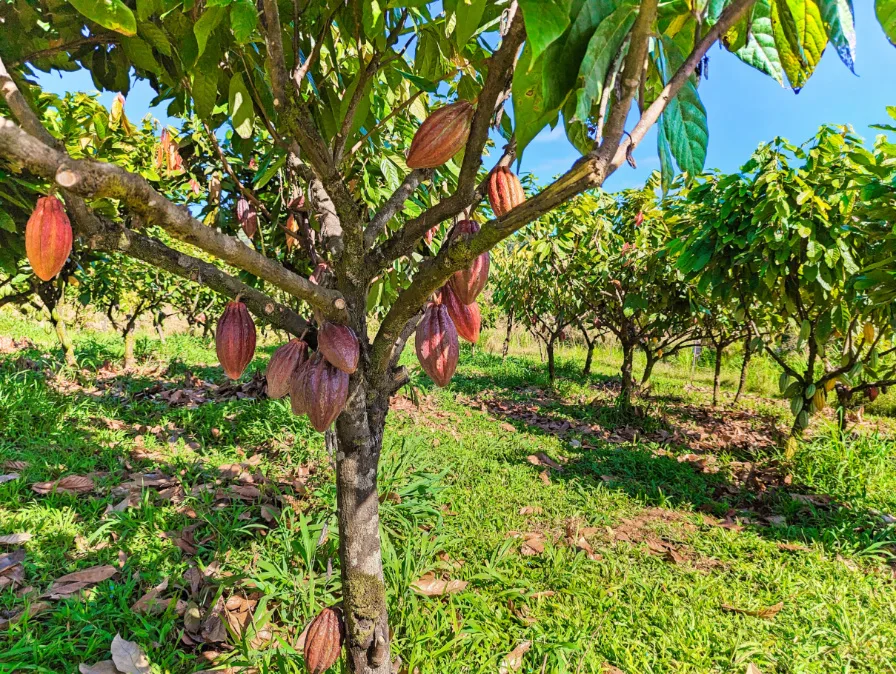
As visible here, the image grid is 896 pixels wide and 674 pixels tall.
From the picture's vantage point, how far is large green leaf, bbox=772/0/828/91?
0.46 metres

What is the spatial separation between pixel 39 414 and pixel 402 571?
2.99 meters

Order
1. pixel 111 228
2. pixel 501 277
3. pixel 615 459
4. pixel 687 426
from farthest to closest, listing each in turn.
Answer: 1. pixel 501 277
2. pixel 687 426
3. pixel 615 459
4. pixel 111 228

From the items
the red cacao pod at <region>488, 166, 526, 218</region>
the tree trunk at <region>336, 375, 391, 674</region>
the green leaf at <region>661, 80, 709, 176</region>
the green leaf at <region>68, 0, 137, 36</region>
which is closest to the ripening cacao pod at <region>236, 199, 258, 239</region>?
the tree trunk at <region>336, 375, 391, 674</region>

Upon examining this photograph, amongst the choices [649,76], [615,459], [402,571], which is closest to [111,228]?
[649,76]

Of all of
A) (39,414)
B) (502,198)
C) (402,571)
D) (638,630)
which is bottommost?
(638,630)

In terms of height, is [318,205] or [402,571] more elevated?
[318,205]

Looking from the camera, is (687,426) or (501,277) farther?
(501,277)

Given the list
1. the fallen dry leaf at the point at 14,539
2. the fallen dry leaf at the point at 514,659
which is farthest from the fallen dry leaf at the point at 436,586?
the fallen dry leaf at the point at 14,539

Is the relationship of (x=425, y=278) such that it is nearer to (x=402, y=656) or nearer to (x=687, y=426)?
(x=402, y=656)

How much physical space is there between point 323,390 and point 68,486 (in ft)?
8.19

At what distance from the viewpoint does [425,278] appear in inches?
27.5

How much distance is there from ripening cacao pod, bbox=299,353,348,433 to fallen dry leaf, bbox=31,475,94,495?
2401 millimetres

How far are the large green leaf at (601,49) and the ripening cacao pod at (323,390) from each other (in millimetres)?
529

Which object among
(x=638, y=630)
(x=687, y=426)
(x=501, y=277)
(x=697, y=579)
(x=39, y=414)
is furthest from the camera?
(x=501, y=277)
